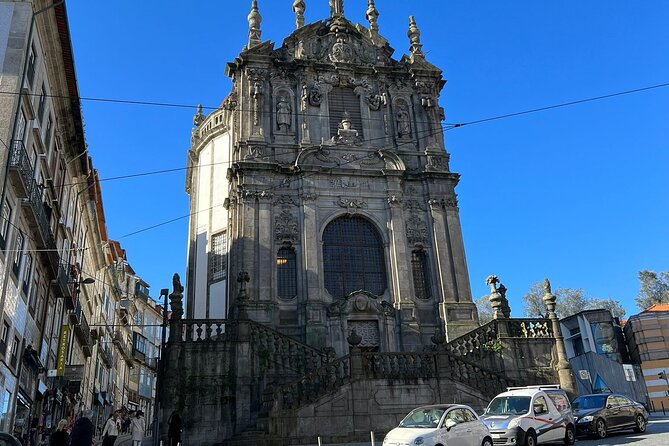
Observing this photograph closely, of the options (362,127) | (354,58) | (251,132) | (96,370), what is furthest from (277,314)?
(96,370)

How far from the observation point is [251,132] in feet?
91.4

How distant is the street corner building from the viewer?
770 inches

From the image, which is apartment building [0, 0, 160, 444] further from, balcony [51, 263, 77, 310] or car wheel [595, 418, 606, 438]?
car wheel [595, 418, 606, 438]

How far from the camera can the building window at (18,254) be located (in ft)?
56.8

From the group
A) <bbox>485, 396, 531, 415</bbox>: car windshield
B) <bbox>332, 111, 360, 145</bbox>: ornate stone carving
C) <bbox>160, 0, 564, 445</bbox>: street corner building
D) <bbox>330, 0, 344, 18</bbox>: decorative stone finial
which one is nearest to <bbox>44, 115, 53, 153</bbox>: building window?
<bbox>160, 0, 564, 445</bbox>: street corner building

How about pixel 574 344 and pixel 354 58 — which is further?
pixel 574 344

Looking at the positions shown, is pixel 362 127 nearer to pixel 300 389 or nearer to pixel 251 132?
pixel 251 132

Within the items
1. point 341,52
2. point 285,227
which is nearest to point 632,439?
point 285,227

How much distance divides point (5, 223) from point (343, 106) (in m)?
18.1

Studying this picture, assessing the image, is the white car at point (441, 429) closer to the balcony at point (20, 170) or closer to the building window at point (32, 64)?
the balcony at point (20, 170)

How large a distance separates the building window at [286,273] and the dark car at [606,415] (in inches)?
491

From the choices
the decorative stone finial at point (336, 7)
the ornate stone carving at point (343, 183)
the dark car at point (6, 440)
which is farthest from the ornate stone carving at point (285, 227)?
the dark car at point (6, 440)

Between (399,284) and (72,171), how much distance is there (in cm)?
1653

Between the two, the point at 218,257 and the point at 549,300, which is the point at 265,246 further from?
the point at 549,300
